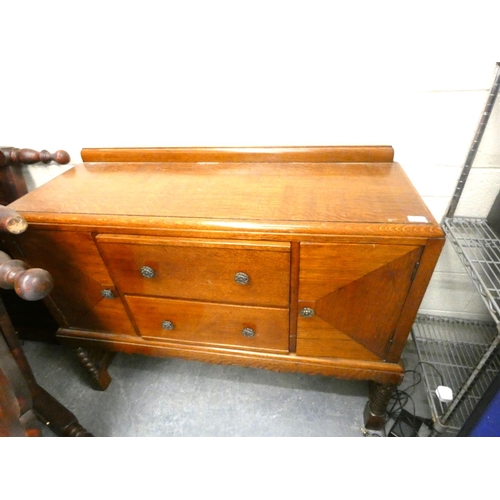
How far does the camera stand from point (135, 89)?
955mm

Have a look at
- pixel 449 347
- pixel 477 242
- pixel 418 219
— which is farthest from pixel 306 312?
pixel 449 347

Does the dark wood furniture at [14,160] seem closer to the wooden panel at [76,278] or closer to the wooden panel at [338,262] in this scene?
the wooden panel at [76,278]

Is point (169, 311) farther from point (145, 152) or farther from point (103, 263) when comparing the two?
point (145, 152)

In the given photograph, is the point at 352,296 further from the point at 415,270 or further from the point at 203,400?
the point at 203,400

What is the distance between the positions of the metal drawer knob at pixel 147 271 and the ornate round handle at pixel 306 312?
40cm

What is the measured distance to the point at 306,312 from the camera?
2.53 feet

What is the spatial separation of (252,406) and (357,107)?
111cm

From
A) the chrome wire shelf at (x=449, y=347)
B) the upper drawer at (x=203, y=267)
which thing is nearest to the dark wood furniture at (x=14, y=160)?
the upper drawer at (x=203, y=267)

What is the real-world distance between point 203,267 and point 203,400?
0.72 meters

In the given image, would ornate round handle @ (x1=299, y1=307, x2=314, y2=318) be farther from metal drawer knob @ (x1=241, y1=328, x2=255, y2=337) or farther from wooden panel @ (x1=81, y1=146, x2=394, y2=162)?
wooden panel @ (x1=81, y1=146, x2=394, y2=162)

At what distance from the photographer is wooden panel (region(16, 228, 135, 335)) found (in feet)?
2.63

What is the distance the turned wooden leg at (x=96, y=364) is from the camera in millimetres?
1163

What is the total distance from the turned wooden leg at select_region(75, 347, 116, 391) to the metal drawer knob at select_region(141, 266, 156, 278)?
1.93ft
